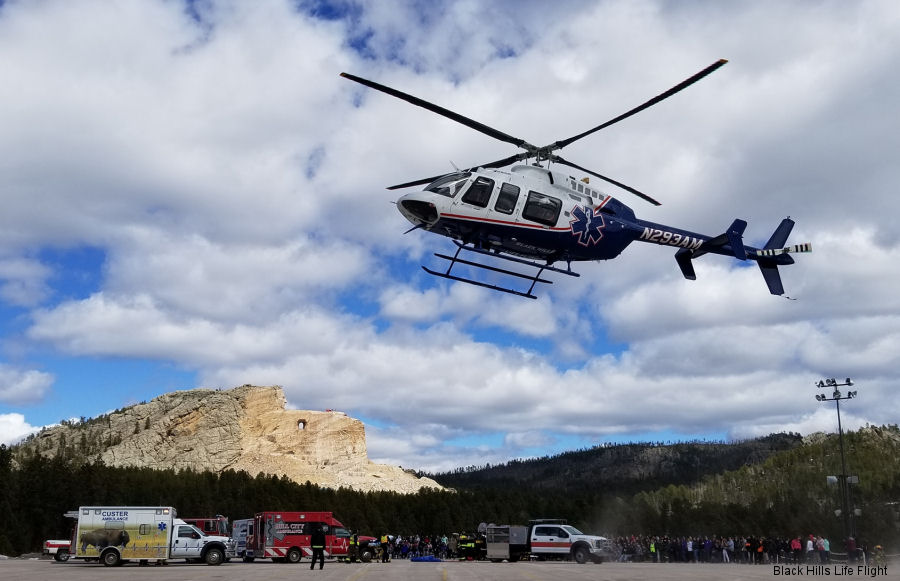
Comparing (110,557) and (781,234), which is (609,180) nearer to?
A: (781,234)

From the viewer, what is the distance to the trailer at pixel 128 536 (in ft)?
111

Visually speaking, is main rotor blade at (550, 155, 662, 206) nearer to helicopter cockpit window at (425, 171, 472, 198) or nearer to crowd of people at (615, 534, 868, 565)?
helicopter cockpit window at (425, 171, 472, 198)

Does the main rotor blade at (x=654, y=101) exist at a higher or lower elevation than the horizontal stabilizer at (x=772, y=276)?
higher

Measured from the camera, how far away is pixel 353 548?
3991cm

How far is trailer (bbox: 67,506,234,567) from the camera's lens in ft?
111

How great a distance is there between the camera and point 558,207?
25.6 m

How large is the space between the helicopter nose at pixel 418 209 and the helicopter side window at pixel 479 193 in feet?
3.51

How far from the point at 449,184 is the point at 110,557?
21956 mm

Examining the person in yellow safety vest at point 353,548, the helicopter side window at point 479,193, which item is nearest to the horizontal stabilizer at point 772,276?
the helicopter side window at point 479,193

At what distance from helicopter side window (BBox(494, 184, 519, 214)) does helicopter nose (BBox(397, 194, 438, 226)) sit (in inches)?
76.9

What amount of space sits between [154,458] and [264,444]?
1624 cm

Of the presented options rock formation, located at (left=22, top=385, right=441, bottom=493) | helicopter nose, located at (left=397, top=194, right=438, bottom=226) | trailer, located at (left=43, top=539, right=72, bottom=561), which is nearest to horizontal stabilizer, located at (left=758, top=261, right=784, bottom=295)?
helicopter nose, located at (left=397, top=194, right=438, bottom=226)

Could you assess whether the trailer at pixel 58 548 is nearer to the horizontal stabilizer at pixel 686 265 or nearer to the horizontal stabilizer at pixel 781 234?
the horizontal stabilizer at pixel 686 265

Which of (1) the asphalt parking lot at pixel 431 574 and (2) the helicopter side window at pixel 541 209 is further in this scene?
(2) the helicopter side window at pixel 541 209
